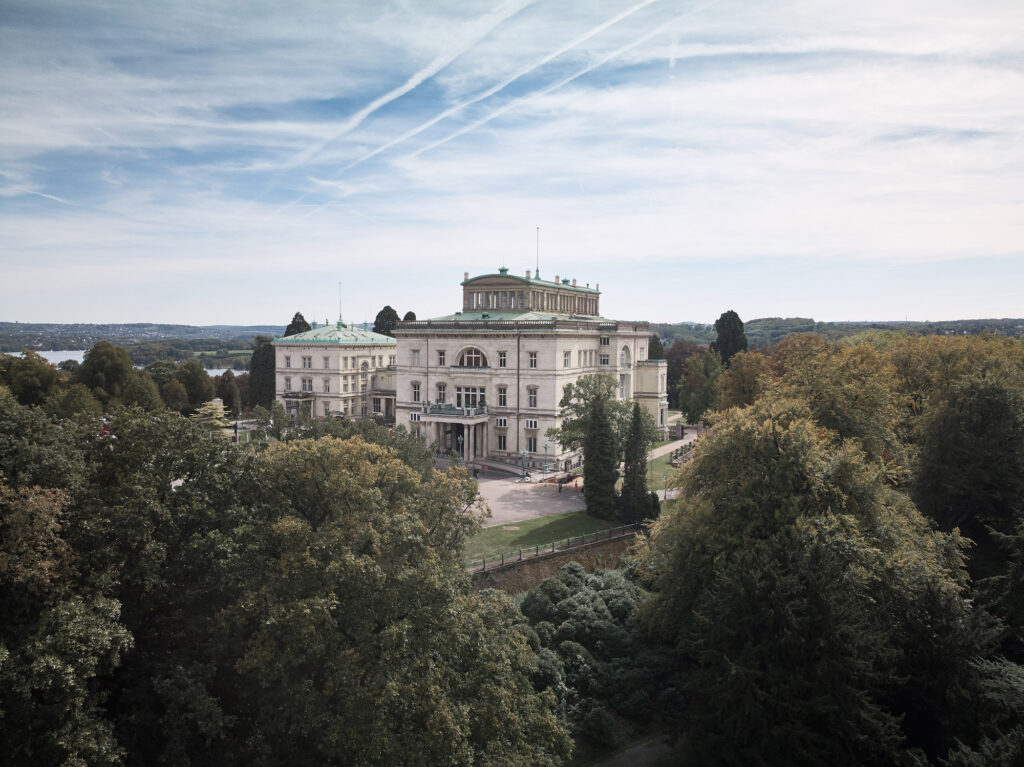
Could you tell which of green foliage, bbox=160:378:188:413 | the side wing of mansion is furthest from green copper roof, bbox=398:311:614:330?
green foliage, bbox=160:378:188:413

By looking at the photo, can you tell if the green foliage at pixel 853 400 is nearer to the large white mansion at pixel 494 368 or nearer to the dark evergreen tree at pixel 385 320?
the large white mansion at pixel 494 368

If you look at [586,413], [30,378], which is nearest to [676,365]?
[586,413]

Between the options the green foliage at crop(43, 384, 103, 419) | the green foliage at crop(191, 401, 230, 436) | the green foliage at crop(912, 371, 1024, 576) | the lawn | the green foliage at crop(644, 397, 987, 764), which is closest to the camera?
the green foliage at crop(644, 397, 987, 764)

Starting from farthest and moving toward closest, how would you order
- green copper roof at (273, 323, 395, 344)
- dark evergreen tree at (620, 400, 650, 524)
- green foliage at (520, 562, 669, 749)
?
green copper roof at (273, 323, 395, 344)
dark evergreen tree at (620, 400, 650, 524)
green foliage at (520, 562, 669, 749)

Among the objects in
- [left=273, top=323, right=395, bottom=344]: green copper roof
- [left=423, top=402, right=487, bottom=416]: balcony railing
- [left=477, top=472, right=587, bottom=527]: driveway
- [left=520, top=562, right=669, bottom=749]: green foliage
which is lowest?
[left=520, top=562, right=669, bottom=749]: green foliage

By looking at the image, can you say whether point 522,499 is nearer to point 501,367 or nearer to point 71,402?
point 501,367

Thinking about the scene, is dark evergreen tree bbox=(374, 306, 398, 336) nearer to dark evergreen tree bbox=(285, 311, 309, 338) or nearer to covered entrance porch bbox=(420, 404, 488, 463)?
dark evergreen tree bbox=(285, 311, 309, 338)

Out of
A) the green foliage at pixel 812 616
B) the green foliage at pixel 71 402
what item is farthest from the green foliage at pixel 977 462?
the green foliage at pixel 71 402
